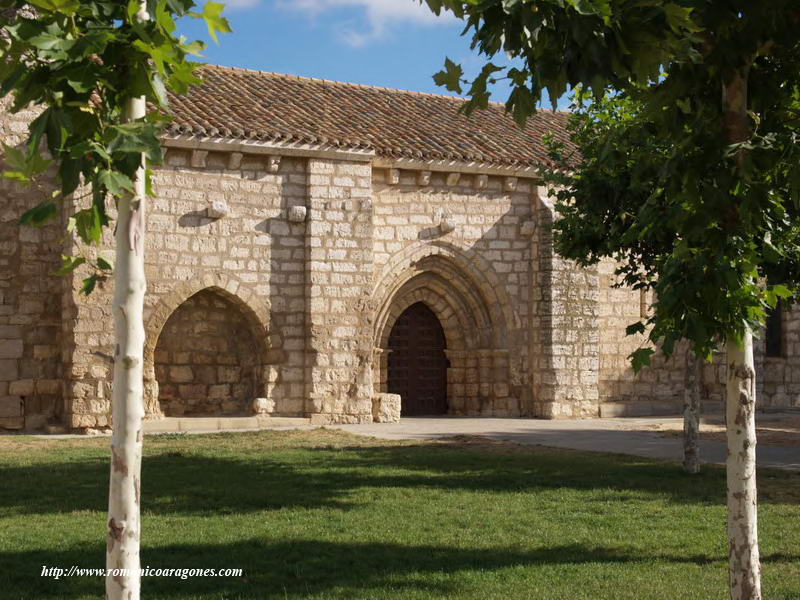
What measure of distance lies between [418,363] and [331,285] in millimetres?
3229

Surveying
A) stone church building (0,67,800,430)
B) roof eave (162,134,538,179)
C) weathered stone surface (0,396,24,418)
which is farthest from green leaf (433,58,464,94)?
weathered stone surface (0,396,24,418)

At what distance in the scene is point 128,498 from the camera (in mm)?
3172

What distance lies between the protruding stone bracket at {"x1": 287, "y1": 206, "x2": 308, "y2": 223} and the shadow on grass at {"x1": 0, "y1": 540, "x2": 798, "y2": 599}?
10.1 meters

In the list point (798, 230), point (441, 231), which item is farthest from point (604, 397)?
point (798, 230)

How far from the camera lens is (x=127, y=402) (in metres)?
3.20

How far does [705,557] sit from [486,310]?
485 inches

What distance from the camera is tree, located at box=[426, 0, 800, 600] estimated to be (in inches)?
147

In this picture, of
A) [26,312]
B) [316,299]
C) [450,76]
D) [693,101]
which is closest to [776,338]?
[316,299]

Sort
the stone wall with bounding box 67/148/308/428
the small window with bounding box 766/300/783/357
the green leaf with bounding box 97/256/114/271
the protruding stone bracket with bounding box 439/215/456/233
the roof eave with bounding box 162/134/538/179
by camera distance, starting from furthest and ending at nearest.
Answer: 1. the small window with bounding box 766/300/783/357
2. the protruding stone bracket with bounding box 439/215/456/233
3. the roof eave with bounding box 162/134/538/179
4. the stone wall with bounding box 67/148/308/428
5. the green leaf with bounding box 97/256/114/271

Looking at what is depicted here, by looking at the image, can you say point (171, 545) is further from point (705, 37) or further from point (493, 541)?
point (705, 37)

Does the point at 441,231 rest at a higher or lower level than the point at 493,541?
higher

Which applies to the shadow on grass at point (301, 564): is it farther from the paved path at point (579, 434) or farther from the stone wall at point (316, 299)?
the stone wall at point (316, 299)

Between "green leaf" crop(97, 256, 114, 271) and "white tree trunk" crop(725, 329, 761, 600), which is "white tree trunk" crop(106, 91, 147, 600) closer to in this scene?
"green leaf" crop(97, 256, 114, 271)

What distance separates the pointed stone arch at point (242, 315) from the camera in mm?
15305
